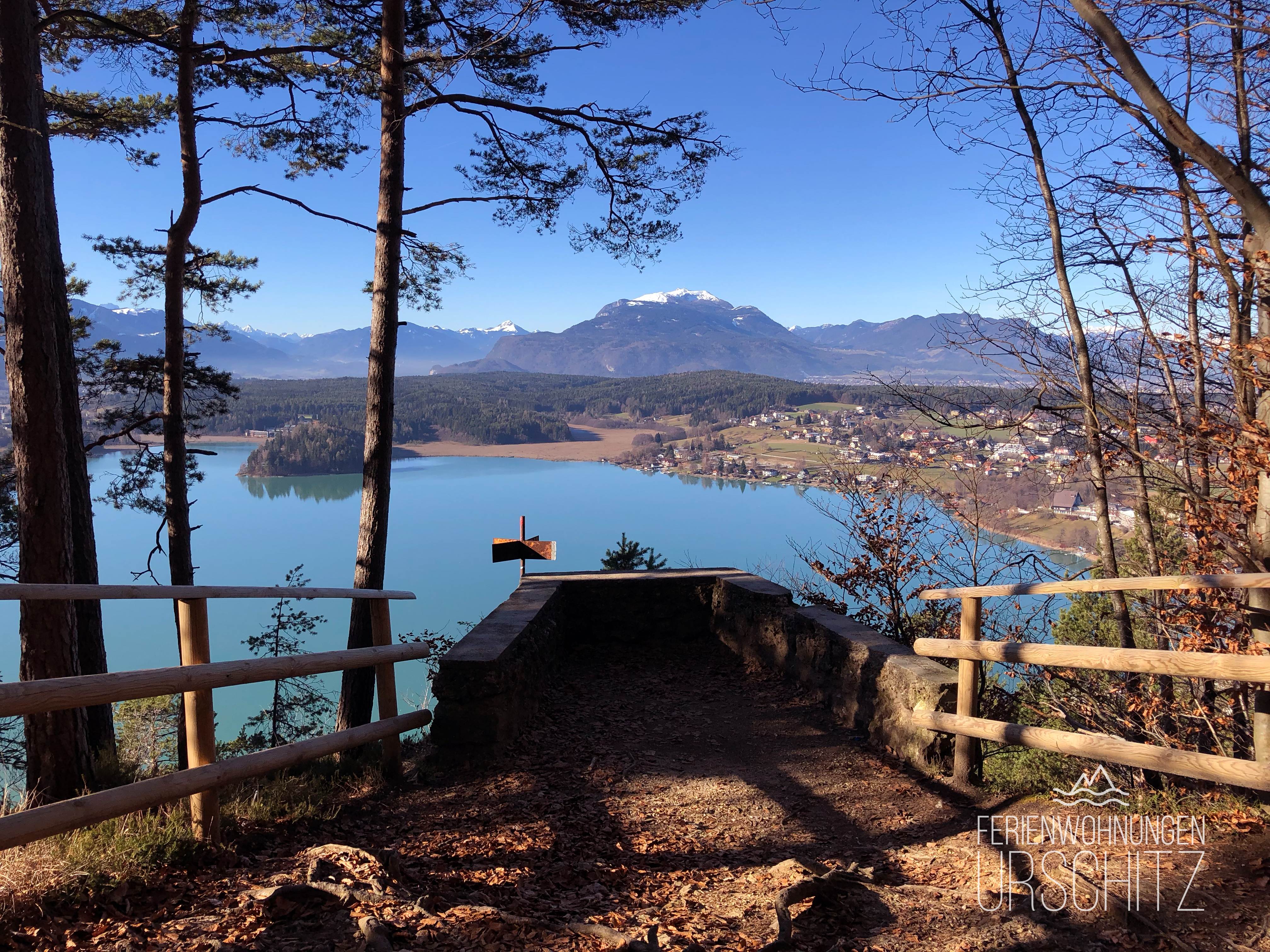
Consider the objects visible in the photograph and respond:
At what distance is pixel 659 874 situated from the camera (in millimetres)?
2912

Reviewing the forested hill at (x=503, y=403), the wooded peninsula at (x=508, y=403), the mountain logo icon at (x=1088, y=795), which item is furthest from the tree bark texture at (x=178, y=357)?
the forested hill at (x=503, y=403)

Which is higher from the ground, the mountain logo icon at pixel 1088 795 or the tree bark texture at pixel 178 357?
the tree bark texture at pixel 178 357

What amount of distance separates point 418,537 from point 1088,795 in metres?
55.4

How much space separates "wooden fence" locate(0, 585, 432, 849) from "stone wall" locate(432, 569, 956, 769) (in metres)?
0.38

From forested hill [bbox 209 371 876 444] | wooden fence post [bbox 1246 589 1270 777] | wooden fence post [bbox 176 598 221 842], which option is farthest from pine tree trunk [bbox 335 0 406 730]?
forested hill [bbox 209 371 876 444]

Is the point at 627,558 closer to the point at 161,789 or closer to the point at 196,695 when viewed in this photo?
the point at 196,695

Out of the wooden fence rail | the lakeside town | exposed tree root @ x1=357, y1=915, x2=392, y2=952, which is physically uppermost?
the lakeside town

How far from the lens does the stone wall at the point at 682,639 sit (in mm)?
4145

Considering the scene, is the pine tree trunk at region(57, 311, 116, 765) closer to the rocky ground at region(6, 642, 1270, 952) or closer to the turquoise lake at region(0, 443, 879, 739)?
the rocky ground at region(6, 642, 1270, 952)

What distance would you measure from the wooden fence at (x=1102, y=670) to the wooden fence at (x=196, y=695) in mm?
2600

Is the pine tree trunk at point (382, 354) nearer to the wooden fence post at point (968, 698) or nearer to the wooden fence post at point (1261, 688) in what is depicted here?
the wooden fence post at point (968, 698)

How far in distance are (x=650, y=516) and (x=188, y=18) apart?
178 ft

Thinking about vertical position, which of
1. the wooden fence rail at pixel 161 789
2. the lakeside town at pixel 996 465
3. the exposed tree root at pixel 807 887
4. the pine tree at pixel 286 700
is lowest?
the pine tree at pixel 286 700

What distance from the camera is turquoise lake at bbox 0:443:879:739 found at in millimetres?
35281
